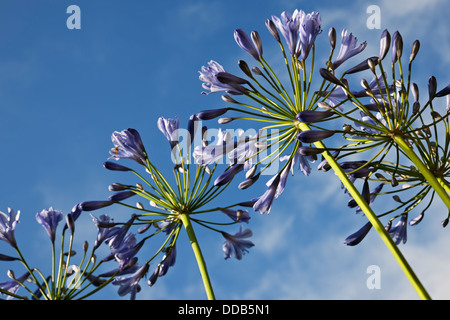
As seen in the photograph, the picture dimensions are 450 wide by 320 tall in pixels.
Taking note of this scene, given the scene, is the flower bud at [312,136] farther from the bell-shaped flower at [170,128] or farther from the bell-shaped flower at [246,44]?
the bell-shaped flower at [170,128]

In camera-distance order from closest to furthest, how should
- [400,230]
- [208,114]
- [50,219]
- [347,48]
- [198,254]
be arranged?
[198,254]
[208,114]
[347,48]
[50,219]
[400,230]

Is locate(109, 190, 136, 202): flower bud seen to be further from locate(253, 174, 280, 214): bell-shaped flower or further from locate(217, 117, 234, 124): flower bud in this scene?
locate(253, 174, 280, 214): bell-shaped flower

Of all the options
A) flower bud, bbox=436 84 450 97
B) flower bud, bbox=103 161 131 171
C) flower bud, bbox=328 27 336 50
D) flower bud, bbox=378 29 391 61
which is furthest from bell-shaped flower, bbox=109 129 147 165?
flower bud, bbox=436 84 450 97

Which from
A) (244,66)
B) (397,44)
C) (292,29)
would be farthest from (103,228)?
(397,44)

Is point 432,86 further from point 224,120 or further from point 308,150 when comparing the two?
point 224,120
